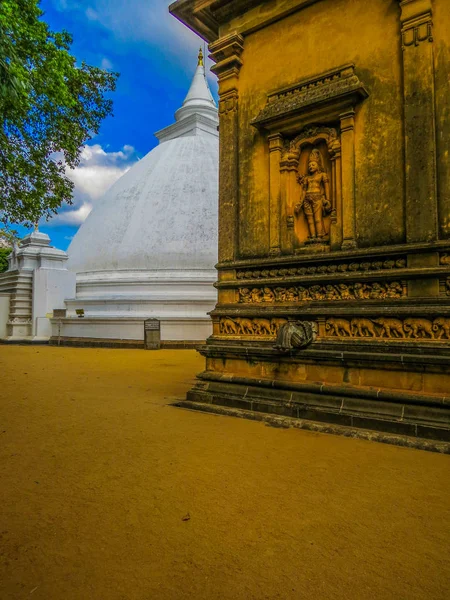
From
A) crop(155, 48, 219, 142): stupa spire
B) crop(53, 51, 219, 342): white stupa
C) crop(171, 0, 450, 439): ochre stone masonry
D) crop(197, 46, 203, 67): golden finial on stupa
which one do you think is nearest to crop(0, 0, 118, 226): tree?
crop(171, 0, 450, 439): ochre stone masonry

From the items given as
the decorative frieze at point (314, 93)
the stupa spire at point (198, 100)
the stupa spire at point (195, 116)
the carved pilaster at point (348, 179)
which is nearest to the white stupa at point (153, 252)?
the stupa spire at point (195, 116)

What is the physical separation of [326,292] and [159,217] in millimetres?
14915

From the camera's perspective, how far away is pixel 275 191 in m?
6.00

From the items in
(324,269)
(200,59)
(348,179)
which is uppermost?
(200,59)

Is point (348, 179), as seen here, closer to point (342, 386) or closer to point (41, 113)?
point (342, 386)

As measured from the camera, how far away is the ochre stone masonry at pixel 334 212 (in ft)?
15.2

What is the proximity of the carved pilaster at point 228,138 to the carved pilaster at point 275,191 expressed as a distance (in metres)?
0.60

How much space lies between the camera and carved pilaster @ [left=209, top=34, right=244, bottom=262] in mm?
6379

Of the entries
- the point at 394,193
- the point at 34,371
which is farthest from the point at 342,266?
the point at 34,371

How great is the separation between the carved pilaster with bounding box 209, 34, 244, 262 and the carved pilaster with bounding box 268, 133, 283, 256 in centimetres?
60

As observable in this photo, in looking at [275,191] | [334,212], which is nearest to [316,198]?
[334,212]

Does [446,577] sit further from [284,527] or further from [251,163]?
[251,163]

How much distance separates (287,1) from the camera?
19.9 feet

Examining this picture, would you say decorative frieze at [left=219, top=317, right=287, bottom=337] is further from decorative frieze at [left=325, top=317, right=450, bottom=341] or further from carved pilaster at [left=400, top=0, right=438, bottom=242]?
carved pilaster at [left=400, top=0, right=438, bottom=242]
